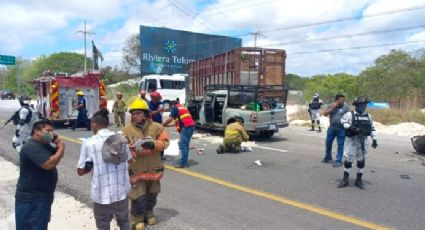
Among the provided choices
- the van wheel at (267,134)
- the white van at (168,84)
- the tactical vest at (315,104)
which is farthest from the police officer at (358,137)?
the white van at (168,84)

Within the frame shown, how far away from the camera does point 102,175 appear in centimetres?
430

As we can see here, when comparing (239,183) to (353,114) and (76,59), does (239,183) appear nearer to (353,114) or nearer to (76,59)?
(353,114)

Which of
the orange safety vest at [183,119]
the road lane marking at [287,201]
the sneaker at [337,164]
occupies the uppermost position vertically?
the orange safety vest at [183,119]

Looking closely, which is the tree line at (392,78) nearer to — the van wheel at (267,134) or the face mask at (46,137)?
the van wheel at (267,134)

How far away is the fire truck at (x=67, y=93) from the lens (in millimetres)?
18484

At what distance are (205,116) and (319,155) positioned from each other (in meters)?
5.04

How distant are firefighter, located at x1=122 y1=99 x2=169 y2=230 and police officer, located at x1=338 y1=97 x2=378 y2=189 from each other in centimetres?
375

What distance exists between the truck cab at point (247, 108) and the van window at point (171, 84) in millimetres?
13932

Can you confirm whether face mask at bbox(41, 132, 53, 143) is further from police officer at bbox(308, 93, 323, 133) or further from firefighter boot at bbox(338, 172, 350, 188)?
police officer at bbox(308, 93, 323, 133)

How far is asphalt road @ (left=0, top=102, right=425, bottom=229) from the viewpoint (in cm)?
584

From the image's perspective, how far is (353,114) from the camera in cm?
791

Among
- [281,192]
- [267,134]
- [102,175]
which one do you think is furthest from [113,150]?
[267,134]

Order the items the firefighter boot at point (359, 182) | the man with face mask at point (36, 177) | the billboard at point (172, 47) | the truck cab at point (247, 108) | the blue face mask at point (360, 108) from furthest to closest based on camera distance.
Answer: the billboard at point (172, 47) → the truck cab at point (247, 108) → the blue face mask at point (360, 108) → the firefighter boot at point (359, 182) → the man with face mask at point (36, 177)

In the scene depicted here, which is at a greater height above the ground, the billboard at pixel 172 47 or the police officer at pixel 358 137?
the billboard at pixel 172 47
